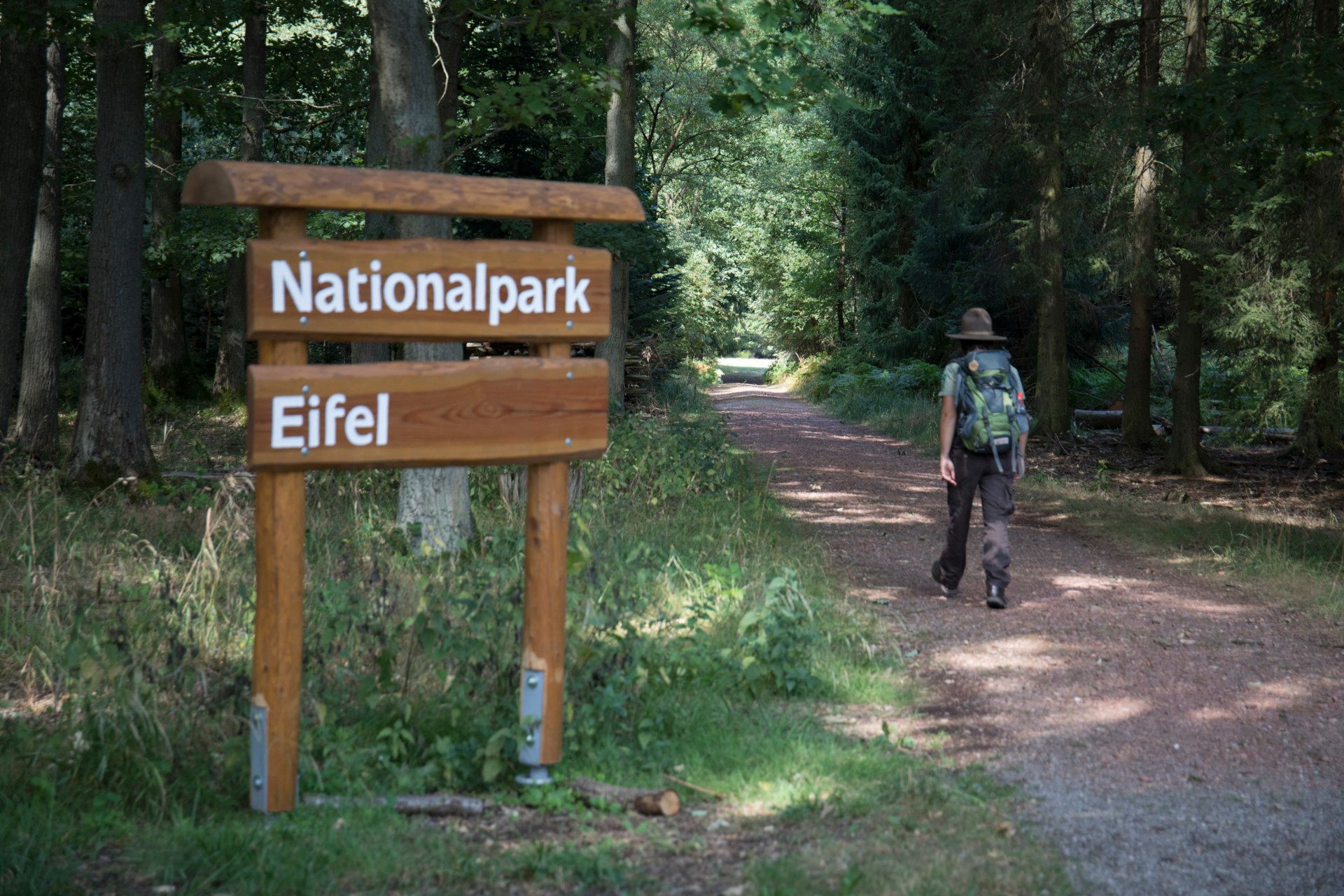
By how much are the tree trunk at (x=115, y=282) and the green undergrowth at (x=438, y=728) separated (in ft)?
13.4

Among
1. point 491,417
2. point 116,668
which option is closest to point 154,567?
point 116,668

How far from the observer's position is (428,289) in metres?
4.08

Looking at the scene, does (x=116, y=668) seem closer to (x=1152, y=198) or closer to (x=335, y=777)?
(x=335, y=777)

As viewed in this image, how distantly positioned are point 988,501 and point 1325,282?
865 cm

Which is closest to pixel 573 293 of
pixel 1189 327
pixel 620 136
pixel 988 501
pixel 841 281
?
pixel 988 501

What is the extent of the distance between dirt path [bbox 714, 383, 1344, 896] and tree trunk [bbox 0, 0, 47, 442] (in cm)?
897

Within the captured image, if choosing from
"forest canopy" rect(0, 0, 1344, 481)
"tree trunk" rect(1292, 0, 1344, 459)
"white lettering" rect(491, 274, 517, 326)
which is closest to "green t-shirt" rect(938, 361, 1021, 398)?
"forest canopy" rect(0, 0, 1344, 481)

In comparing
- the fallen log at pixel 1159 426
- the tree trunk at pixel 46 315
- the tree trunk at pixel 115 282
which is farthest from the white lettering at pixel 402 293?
the fallen log at pixel 1159 426

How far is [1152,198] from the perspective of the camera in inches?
626

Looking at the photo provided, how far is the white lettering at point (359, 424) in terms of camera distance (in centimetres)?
396

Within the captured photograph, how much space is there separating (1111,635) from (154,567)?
5.76 m

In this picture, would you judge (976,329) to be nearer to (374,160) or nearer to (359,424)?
(359,424)

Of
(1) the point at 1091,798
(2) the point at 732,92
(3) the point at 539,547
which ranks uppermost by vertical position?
(2) the point at 732,92

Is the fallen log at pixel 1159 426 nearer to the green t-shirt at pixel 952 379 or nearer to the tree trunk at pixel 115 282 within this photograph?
the green t-shirt at pixel 952 379
